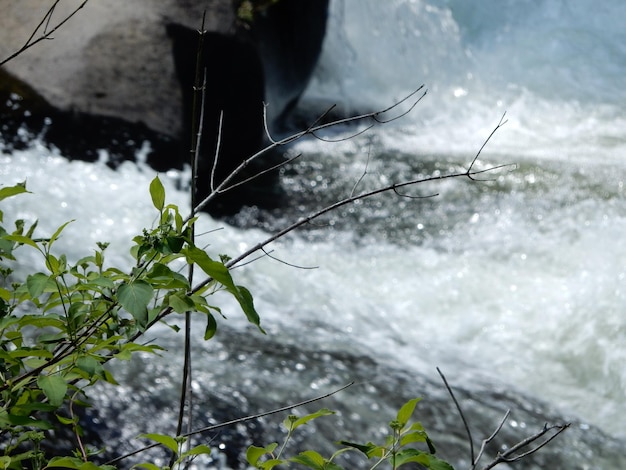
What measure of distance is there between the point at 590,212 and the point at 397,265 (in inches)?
59.1

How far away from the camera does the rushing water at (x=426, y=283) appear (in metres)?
3.62

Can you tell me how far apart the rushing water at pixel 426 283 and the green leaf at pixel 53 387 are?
61 centimetres

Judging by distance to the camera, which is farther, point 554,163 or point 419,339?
point 554,163

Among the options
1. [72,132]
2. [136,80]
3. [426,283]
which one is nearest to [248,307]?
[426,283]

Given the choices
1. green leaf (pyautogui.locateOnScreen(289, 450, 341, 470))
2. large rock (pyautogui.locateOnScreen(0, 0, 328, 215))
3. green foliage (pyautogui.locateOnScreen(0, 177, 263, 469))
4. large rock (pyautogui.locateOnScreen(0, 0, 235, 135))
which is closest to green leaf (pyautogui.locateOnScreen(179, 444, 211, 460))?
green foliage (pyautogui.locateOnScreen(0, 177, 263, 469))

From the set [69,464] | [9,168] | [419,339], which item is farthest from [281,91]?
[69,464]

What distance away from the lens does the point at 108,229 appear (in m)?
5.07

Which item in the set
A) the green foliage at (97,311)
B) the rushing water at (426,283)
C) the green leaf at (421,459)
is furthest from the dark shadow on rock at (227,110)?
the green leaf at (421,459)

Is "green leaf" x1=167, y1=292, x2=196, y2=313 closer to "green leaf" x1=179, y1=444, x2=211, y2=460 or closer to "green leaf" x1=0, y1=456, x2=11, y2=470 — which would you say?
"green leaf" x1=179, y1=444, x2=211, y2=460

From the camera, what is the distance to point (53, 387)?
1244 mm

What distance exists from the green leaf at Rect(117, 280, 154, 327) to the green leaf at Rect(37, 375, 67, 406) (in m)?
0.15

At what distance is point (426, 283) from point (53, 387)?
395cm

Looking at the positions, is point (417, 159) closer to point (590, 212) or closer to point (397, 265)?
point (590, 212)

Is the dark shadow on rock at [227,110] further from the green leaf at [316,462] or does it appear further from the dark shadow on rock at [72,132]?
the green leaf at [316,462]
